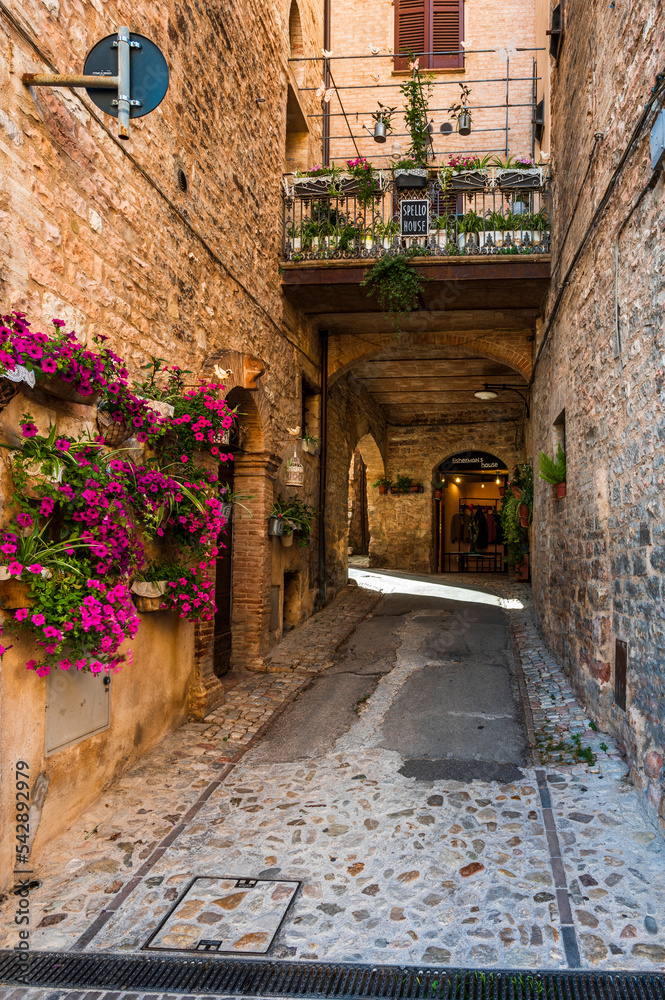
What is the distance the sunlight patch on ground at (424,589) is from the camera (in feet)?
36.4

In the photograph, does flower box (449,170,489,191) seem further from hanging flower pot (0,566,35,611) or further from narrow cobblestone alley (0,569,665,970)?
hanging flower pot (0,566,35,611)

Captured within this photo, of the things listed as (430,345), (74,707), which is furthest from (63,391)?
(430,345)

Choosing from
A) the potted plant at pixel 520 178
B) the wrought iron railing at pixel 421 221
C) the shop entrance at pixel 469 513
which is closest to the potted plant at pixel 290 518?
the wrought iron railing at pixel 421 221

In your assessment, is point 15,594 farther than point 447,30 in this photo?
No

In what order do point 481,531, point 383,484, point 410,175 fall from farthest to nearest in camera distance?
1. point 481,531
2. point 383,484
3. point 410,175

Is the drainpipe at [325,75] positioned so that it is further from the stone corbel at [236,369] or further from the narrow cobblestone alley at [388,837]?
the narrow cobblestone alley at [388,837]

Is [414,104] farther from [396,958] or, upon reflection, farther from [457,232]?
[396,958]

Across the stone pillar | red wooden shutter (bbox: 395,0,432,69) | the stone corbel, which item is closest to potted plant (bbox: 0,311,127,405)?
the stone corbel

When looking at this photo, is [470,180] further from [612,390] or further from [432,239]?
[612,390]

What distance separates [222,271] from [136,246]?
5.92 feet

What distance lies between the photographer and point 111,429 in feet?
12.8

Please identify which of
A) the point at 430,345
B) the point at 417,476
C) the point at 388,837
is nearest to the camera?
the point at 388,837

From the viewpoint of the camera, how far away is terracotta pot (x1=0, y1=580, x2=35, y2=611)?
120 inches

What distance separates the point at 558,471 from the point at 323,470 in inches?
166
